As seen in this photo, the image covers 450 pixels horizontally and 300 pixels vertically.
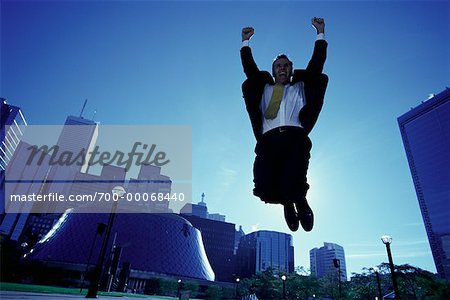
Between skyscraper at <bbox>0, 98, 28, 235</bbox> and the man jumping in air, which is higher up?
skyscraper at <bbox>0, 98, 28, 235</bbox>

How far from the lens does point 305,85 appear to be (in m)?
3.06

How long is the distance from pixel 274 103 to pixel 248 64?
628mm

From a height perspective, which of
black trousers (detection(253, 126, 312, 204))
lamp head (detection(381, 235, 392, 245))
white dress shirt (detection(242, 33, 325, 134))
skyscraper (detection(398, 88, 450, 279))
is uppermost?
skyscraper (detection(398, 88, 450, 279))

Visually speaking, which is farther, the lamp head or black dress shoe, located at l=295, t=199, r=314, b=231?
the lamp head

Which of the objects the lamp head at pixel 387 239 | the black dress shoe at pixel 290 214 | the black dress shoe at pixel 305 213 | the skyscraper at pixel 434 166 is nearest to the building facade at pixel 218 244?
the skyscraper at pixel 434 166

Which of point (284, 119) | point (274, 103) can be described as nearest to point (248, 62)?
point (274, 103)

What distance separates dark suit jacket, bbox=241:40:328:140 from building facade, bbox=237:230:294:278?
16314 cm

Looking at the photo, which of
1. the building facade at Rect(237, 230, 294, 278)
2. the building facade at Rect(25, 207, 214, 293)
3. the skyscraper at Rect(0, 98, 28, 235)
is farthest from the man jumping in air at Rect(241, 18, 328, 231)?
the building facade at Rect(237, 230, 294, 278)

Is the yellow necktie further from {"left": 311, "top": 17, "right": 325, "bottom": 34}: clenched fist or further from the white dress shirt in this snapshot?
{"left": 311, "top": 17, "right": 325, "bottom": 34}: clenched fist

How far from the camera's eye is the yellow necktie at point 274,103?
307cm

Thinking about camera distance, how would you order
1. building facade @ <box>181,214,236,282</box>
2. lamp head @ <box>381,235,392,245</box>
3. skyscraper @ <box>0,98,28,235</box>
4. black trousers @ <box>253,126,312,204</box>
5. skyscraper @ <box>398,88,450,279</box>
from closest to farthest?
black trousers @ <box>253,126,312,204</box>, lamp head @ <box>381,235,392,245</box>, skyscraper @ <box>398,88,450,279</box>, skyscraper @ <box>0,98,28,235</box>, building facade @ <box>181,214,236,282</box>

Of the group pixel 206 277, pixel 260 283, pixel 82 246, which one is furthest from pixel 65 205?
pixel 260 283

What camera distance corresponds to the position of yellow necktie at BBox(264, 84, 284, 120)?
3.07 m

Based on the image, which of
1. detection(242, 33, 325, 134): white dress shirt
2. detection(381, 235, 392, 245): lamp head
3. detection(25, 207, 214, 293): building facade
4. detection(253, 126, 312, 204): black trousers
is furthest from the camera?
detection(25, 207, 214, 293): building facade
